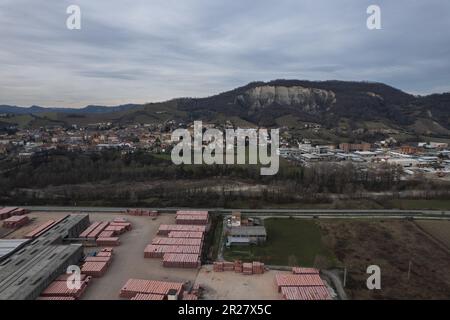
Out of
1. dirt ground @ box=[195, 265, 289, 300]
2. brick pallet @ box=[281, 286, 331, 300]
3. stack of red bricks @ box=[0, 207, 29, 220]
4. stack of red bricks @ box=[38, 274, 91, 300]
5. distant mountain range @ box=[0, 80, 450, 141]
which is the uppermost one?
distant mountain range @ box=[0, 80, 450, 141]

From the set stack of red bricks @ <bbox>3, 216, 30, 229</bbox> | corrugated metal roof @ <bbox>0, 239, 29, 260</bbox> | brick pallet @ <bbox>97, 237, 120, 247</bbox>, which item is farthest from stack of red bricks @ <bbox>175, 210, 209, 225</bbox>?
stack of red bricks @ <bbox>3, 216, 30, 229</bbox>

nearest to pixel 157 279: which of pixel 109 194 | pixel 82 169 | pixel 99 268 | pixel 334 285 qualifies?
pixel 99 268

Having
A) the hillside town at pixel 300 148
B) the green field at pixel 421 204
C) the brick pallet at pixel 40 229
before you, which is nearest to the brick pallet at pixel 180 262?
the brick pallet at pixel 40 229

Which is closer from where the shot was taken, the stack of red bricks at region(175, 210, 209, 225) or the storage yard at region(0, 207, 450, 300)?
the storage yard at region(0, 207, 450, 300)

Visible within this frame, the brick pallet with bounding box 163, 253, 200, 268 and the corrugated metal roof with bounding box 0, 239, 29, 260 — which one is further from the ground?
the corrugated metal roof with bounding box 0, 239, 29, 260

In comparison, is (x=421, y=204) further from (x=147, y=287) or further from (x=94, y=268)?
(x=94, y=268)

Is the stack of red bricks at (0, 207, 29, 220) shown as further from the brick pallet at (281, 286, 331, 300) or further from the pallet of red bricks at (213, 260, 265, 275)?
the brick pallet at (281, 286, 331, 300)

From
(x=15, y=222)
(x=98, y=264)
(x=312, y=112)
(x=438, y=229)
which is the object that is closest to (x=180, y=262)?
(x=98, y=264)

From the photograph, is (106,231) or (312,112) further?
(312,112)
